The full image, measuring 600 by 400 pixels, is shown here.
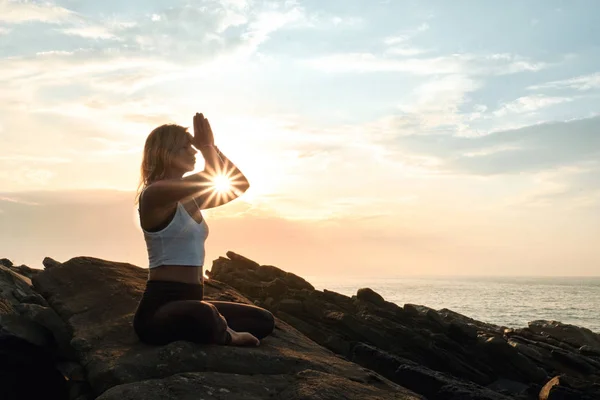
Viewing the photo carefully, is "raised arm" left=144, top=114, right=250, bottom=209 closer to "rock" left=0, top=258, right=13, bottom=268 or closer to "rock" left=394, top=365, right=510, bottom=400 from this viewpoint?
"rock" left=394, top=365, right=510, bottom=400

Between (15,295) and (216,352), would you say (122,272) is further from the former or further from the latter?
(216,352)

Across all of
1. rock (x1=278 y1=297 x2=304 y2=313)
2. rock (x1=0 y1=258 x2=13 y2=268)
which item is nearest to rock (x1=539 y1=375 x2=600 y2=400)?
rock (x1=278 y1=297 x2=304 y2=313)

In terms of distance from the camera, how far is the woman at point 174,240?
252 inches

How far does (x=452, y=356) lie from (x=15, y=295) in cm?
1078

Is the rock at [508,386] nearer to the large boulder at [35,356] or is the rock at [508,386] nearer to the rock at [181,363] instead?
the rock at [181,363]

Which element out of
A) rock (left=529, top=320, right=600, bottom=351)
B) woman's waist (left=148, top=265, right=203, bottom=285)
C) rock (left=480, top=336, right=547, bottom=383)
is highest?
woman's waist (left=148, top=265, right=203, bottom=285)

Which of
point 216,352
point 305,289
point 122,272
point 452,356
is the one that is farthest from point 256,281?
point 216,352

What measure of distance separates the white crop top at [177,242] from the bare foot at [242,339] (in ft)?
3.85

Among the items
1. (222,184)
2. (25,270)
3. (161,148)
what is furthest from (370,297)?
(161,148)

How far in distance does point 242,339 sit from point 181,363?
3.36ft

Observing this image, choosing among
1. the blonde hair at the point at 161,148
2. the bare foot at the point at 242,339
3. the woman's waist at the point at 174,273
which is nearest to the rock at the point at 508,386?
the bare foot at the point at 242,339

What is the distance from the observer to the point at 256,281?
62.6 feet

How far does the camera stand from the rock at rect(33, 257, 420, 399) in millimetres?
5871

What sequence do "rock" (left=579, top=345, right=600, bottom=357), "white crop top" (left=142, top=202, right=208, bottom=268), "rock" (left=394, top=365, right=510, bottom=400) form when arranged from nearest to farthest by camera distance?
"white crop top" (left=142, top=202, right=208, bottom=268) → "rock" (left=394, top=365, right=510, bottom=400) → "rock" (left=579, top=345, right=600, bottom=357)
